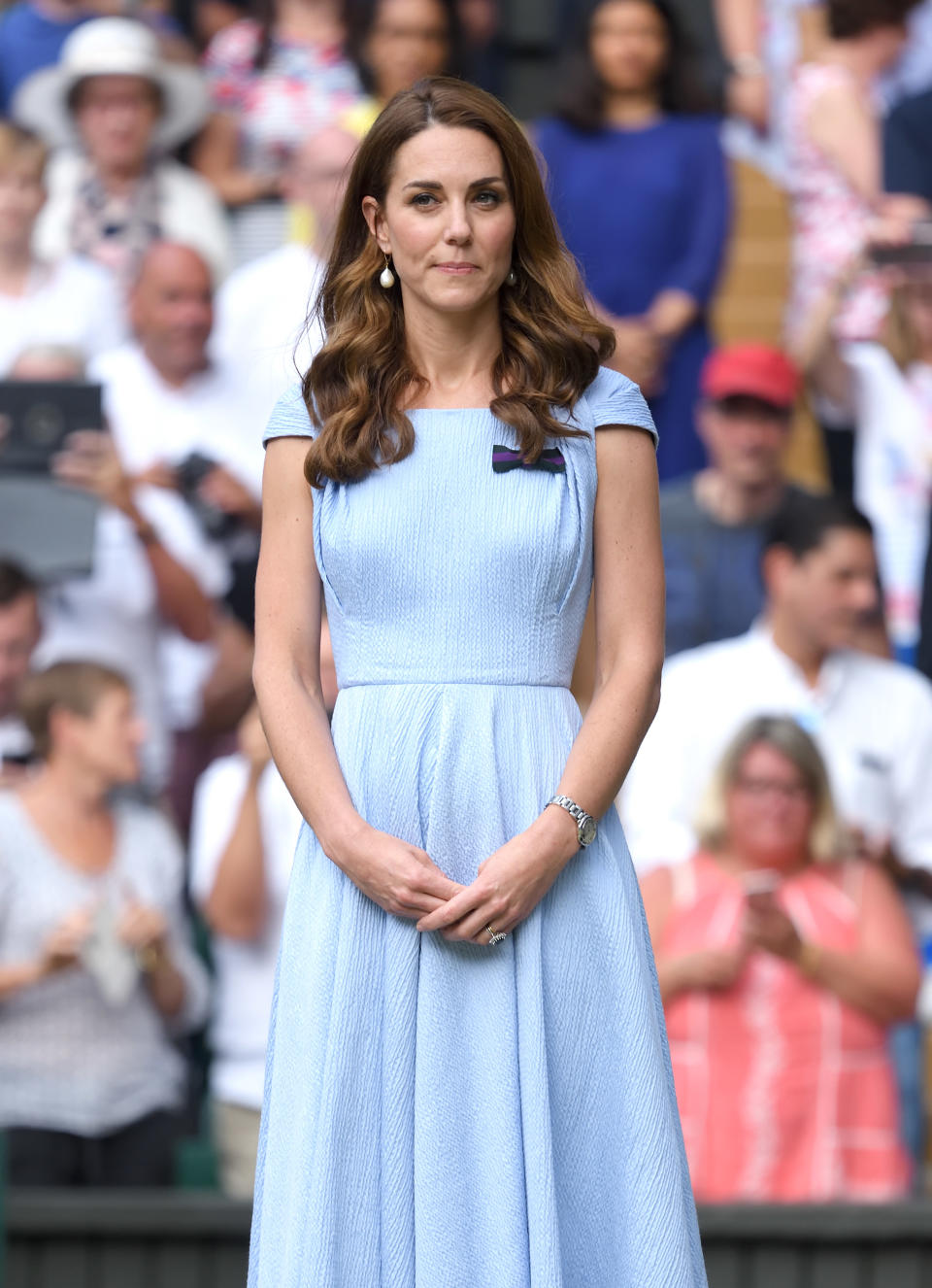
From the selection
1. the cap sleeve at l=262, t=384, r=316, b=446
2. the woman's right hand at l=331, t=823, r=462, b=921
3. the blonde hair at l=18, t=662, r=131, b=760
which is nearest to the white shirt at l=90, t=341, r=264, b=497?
the blonde hair at l=18, t=662, r=131, b=760

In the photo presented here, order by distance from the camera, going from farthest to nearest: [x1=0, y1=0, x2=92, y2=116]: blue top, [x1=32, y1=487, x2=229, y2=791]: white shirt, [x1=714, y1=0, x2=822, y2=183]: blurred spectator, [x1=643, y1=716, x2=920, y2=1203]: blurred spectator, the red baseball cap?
[x1=714, y1=0, x2=822, y2=183]: blurred spectator, [x1=0, y1=0, x2=92, y2=116]: blue top, the red baseball cap, [x1=32, y1=487, x2=229, y2=791]: white shirt, [x1=643, y1=716, x2=920, y2=1203]: blurred spectator

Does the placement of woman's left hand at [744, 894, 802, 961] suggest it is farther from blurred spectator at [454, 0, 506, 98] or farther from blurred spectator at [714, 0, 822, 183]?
blurred spectator at [454, 0, 506, 98]

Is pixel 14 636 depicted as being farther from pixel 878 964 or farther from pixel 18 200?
pixel 878 964

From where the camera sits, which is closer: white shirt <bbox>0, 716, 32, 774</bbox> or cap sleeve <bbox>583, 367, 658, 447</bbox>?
cap sleeve <bbox>583, 367, 658, 447</bbox>

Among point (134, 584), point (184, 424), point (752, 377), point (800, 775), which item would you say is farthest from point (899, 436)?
point (134, 584)

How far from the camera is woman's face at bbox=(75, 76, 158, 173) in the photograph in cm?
530

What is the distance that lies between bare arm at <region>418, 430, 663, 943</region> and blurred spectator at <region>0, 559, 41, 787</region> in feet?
9.41

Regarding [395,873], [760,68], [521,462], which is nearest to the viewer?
[395,873]

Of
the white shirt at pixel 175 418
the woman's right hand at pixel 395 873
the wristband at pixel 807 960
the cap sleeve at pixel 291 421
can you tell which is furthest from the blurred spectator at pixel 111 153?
the woman's right hand at pixel 395 873

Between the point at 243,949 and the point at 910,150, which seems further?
the point at 910,150

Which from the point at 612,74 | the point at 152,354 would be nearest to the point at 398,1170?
the point at 152,354

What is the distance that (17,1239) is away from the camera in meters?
4.43

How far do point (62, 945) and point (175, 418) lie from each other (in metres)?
1.34

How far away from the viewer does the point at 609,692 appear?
2.15 meters
